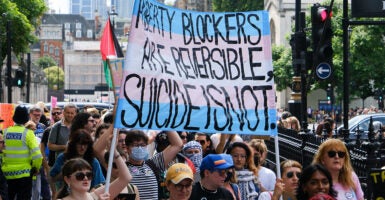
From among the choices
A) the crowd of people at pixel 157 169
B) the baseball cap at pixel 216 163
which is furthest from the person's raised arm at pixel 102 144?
the baseball cap at pixel 216 163

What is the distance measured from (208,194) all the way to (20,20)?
193 ft

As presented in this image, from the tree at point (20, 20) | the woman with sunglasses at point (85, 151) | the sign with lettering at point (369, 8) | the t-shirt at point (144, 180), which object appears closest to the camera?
the t-shirt at point (144, 180)

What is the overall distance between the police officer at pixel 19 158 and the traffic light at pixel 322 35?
4.99m

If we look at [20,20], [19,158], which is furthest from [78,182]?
[20,20]

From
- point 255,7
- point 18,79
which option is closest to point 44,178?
point 18,79

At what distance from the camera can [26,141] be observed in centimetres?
1331

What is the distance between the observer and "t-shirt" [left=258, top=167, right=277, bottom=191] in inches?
399

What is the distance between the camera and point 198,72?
8.11 m

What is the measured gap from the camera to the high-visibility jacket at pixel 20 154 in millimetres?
13273

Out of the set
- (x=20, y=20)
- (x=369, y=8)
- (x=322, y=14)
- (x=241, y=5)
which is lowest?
(x=369, y=8)

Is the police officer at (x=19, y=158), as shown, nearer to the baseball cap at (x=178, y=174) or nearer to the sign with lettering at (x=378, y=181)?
the sign with lettering at (x=378, y=181)

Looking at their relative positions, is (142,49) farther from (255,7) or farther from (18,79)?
(255,7)

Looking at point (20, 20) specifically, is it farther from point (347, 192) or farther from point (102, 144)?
point (347, 192)

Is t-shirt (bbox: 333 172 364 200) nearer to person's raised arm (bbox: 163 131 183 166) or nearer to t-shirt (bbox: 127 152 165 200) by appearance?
t-shirt (bbox: 127 152 165 200)
